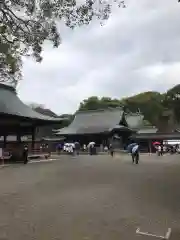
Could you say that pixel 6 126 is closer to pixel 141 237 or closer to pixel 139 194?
pixel 139 194

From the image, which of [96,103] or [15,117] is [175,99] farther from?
[96,103]

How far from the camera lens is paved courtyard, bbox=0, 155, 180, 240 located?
7.57 meters

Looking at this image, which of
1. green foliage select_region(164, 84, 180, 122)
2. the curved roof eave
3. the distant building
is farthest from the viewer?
the distant building

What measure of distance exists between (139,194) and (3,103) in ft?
58.9

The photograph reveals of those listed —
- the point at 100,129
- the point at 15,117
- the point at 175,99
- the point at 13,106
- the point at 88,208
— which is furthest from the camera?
the point at 100,129

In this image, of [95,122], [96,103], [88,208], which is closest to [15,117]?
[88,208]

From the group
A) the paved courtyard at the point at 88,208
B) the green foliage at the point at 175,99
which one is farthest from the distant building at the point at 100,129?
the paved courtyard at the point at 88,208

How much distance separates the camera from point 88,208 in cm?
970

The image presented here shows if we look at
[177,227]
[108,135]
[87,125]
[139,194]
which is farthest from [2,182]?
[87,125]

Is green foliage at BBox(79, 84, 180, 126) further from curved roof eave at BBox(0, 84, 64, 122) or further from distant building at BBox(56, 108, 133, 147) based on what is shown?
curved roof eave at BBox(0, 84, 64, 122)

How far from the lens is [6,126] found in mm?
28484

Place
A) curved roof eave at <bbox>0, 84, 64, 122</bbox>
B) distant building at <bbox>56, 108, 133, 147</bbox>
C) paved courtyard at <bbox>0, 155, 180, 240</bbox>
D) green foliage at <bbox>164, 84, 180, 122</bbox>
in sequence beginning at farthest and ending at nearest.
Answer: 1. distant building at <bbox>56, 108, 133, 147</bbox>
2. green foliage at <bbox>164, 84, 180, 122</bbox>
3. curved roof eave at <bbox>0, 84, 64, 122</bbox>
4. paved courtyard at <bbox>0, 155, 180, 240</bbox>

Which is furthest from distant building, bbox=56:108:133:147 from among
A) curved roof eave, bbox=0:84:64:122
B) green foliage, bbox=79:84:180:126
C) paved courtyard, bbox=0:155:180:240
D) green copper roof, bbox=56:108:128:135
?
paved courtyard, bbox=0:155:180:240

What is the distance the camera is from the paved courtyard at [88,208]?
24.8 feet
